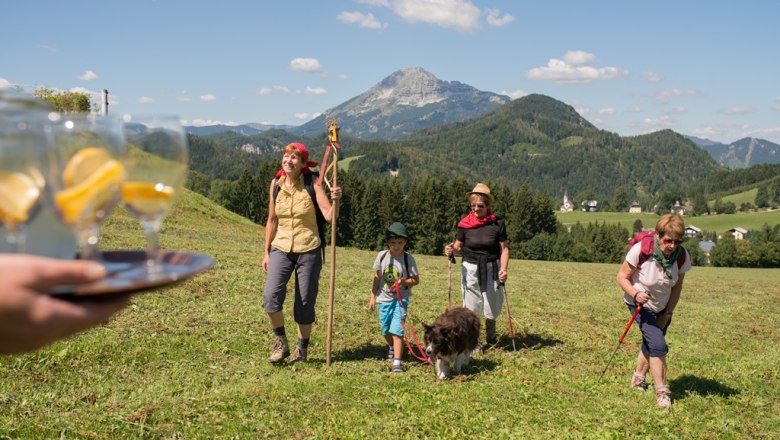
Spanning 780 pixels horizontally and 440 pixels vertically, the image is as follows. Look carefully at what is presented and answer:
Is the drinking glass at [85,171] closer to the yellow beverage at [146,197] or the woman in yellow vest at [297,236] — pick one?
the yellow beverage at [146,197]

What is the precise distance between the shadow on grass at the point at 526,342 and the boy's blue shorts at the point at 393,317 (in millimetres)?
2736

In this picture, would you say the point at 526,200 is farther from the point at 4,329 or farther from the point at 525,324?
the point at 4,329

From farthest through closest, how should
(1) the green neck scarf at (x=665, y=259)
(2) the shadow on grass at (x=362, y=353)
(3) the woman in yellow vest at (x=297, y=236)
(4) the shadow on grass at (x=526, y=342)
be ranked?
1. (4) the shadow on grass at (x=526, y=342)
2. (2) the shadow on grass at (x=362, y=353)
3. (3) the woman in yellow vest at (x=297, y=236)
4. (1) the green neck scarf at (x=665, y=259)

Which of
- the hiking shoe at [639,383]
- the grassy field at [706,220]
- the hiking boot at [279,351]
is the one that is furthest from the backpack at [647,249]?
the grassy field at [706,220]

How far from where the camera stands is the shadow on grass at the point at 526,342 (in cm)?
1077

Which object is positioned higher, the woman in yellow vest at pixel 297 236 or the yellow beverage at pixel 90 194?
the yellow beverage at pixel 90 194

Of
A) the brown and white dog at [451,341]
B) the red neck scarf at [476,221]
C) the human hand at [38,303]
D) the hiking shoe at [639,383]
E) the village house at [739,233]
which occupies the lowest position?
the village house at [739,233]

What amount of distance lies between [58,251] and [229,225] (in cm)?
4312

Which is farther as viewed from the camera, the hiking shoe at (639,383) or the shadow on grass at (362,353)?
the shadow on grass at (362,353)

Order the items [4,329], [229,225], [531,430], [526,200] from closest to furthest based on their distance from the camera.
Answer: [4,329] → [531,430] → [229,225] → [526,200]

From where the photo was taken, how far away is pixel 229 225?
4338 centimetres

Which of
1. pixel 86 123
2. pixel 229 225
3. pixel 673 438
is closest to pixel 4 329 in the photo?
pixel 86 123

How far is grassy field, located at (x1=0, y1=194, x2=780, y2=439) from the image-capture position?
5.94 meters

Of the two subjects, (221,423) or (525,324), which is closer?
(221,423)
